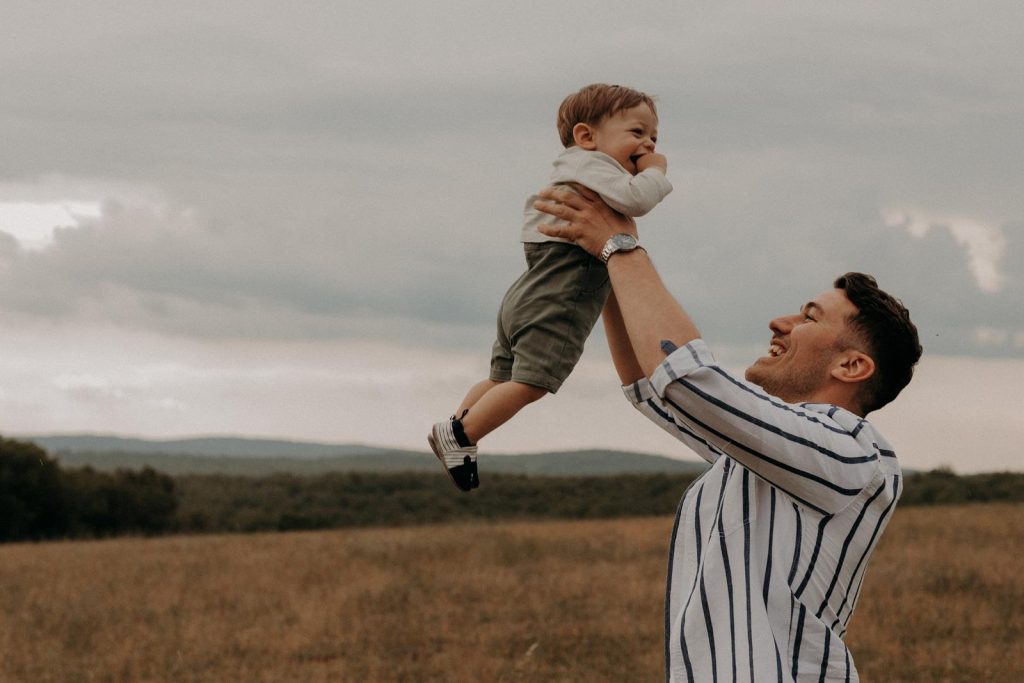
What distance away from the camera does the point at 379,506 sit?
48062 millimetres

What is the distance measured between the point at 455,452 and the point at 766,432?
120 centimetres

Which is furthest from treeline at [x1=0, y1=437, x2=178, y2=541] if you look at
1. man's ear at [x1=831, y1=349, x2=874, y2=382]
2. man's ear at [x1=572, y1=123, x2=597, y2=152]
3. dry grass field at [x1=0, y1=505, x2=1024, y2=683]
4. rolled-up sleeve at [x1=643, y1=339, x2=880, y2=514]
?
rolled-up sleeve at [x1=643, y1=339, x2=880, y2=514]

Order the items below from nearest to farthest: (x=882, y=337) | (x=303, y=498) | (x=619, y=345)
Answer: (x=882, y=337)
(x=619, y=345)
(x=303, y=498)

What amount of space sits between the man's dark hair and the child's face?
725 millimetres

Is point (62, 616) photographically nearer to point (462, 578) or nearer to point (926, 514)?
point (462, 578)

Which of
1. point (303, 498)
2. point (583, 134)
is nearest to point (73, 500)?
point (303, 498)

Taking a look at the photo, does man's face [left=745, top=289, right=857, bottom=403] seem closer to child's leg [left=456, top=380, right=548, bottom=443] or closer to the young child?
the young child

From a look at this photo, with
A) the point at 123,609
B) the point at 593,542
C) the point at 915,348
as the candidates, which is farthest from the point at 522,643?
the point at 915,348

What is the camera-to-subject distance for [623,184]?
3248 millimetres

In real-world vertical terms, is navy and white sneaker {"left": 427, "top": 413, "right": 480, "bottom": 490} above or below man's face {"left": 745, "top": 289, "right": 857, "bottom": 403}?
below

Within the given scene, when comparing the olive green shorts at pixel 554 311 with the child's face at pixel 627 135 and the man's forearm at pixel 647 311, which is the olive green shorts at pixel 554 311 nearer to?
the child's face at pixel 627 135

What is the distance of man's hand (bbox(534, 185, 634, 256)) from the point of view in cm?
316

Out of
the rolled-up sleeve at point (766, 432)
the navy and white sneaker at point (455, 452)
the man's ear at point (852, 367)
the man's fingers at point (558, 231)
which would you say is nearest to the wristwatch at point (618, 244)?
the man's fingers at point (558, 231)

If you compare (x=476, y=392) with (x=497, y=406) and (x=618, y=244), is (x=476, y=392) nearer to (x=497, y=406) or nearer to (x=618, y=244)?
(x=497, y=406)
